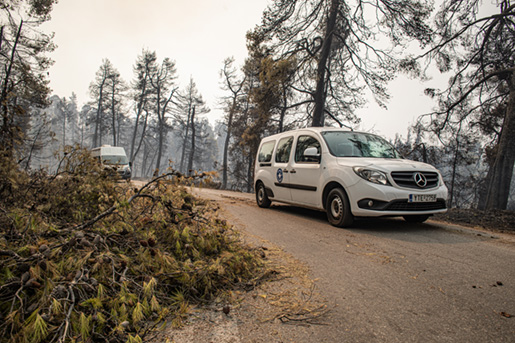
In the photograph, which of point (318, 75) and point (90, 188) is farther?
point (318, 75)

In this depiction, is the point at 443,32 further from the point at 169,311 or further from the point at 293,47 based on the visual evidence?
the point at 169,311

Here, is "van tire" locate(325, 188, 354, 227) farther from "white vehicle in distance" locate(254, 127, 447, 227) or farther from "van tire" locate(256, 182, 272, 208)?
"van tire" locate(256, 182, 272, 208)

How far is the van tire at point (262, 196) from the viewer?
7.79 metres

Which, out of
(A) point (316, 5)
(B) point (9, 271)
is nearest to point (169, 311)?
(B) point (9, 271)

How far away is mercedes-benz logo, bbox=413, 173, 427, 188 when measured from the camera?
4.94 meters

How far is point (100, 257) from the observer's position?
1.78m

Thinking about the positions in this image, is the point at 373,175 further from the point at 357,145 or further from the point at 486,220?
the point at 486,220

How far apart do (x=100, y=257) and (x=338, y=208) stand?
14.2 feet

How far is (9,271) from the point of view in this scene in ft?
5.12

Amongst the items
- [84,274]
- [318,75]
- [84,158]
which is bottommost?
[84,274]

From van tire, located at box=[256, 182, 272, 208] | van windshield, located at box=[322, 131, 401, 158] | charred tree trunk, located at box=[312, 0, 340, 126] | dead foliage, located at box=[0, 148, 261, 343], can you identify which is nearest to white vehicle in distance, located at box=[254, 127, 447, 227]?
van windshield, located at box=[322, 131, 401, 158]

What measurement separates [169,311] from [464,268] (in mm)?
3044

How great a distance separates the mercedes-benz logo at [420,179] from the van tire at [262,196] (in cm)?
379

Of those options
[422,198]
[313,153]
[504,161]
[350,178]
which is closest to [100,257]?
[350,178]
